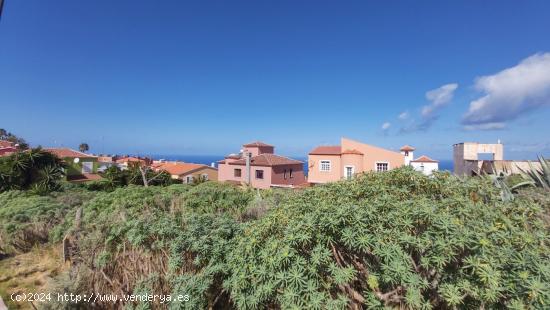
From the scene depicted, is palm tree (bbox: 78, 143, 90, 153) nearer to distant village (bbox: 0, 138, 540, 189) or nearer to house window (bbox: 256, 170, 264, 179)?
distant village (bbox: 0, 138, 540, 189)

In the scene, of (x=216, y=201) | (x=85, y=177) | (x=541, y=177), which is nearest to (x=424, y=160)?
(x=541, y=177)

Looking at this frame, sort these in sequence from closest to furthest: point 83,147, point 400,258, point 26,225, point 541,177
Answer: point 400,258
point 541,177
point 26,225
point 83,147

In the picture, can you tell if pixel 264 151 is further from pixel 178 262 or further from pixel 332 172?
pixel 178 262

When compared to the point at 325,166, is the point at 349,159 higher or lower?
higher

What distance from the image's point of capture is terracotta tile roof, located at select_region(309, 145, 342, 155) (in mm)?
27953

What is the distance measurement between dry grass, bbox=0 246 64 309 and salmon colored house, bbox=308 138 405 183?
22080mm

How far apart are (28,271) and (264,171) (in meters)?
26.5

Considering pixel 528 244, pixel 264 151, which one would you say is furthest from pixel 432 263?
pixel 264 151

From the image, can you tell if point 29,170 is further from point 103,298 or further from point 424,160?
point 424,160

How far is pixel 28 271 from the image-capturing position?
596 centimetres

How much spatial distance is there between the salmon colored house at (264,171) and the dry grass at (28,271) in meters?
23.7

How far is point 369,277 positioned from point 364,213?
54 cm

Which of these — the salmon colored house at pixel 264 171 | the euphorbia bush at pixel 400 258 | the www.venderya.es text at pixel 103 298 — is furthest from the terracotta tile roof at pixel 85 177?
the euphorbia bush at pixel 400 258

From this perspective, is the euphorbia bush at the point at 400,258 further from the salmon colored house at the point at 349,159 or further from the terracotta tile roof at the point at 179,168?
the terracotta tile roof at the point at 179,168
